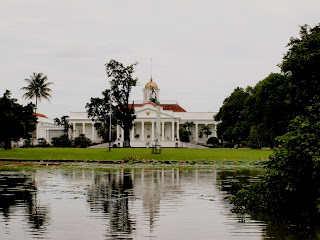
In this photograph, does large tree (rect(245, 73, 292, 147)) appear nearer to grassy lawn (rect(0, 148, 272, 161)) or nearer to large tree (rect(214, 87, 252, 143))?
grassy lawn (rect(0, 148, 272, 161))

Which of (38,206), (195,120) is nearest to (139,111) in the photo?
(195,120)

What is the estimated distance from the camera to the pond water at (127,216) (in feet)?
26.4

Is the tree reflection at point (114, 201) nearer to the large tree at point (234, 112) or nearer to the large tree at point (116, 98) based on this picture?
the large tree at point (116, 98)

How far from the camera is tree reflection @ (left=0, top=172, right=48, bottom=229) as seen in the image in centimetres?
945

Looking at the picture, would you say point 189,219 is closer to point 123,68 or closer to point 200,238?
point 200,238

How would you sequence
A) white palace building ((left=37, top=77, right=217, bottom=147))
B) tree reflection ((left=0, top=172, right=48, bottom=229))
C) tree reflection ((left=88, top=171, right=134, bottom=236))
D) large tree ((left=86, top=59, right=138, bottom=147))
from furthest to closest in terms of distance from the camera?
white palace building ((left=37, top=77, right=217, bottom=147)) → large tree ((left=86, top=59, right=138, bottom=147)) → tree reflection ((left=0, top=172, right=48, bottom=229)) → tree reflection ((left=88, top=171, right=134, bottom=236))

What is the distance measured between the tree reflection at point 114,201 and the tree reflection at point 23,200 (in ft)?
4.13

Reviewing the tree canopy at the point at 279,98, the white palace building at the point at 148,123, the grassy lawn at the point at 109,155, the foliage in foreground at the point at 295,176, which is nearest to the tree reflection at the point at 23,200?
the foliage in foreground at the point at 295,176

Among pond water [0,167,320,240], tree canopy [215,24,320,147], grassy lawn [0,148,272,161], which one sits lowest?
pond water [0,167,320,240]

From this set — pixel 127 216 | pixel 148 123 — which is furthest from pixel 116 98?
pixel 127 216

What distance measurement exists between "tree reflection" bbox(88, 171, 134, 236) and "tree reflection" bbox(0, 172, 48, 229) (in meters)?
1.26

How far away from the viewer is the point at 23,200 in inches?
Result: 472

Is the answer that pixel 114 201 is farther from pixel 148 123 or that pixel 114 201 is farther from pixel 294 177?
pixel 148 123

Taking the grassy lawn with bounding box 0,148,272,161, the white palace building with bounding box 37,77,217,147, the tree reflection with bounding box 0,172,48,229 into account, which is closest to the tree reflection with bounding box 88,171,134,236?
the tree reflection with bounding box 0,172,48,229
